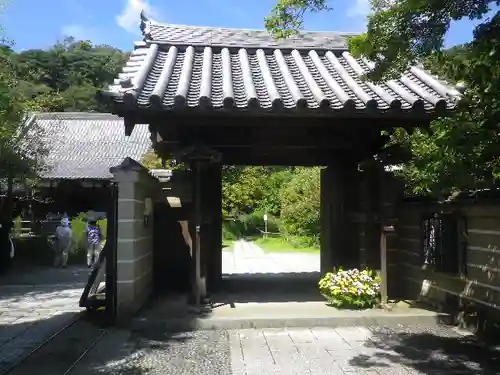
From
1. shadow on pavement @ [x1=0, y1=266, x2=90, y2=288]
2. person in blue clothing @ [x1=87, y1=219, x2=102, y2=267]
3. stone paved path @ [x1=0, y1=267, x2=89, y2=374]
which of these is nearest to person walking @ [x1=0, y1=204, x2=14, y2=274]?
shadow on pavement @ [x1=0, y1=266, x2=90, y2=288]

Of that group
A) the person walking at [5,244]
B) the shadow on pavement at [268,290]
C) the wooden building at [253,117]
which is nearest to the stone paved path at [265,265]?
the shadow on pavement at [268,290]

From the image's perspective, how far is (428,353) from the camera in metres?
5.61

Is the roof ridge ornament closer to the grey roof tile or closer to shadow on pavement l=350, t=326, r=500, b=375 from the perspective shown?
the grey roof tile

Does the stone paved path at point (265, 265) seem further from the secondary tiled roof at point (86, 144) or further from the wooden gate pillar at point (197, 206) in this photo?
the secondary tiled roof at point (86, 144)

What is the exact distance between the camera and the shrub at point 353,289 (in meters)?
7.44

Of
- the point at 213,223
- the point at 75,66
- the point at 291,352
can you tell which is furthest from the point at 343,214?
the point at 75,66

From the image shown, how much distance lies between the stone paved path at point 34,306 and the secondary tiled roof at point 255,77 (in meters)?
3.34

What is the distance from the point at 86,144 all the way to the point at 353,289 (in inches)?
814

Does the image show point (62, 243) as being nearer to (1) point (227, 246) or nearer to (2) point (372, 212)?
(1) point (227, 246)

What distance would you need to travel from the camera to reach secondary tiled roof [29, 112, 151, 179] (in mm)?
22453

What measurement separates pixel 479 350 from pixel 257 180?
1091 inches

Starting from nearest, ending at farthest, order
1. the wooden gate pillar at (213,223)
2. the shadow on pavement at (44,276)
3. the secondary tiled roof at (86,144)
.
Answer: the wooden gate pillar at (213,223), the shadow on pavement at (44,276), the secondary tiled roof at (86,144)

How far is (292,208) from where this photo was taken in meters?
28.9

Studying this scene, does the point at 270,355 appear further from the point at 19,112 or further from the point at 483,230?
the point at 19,112
